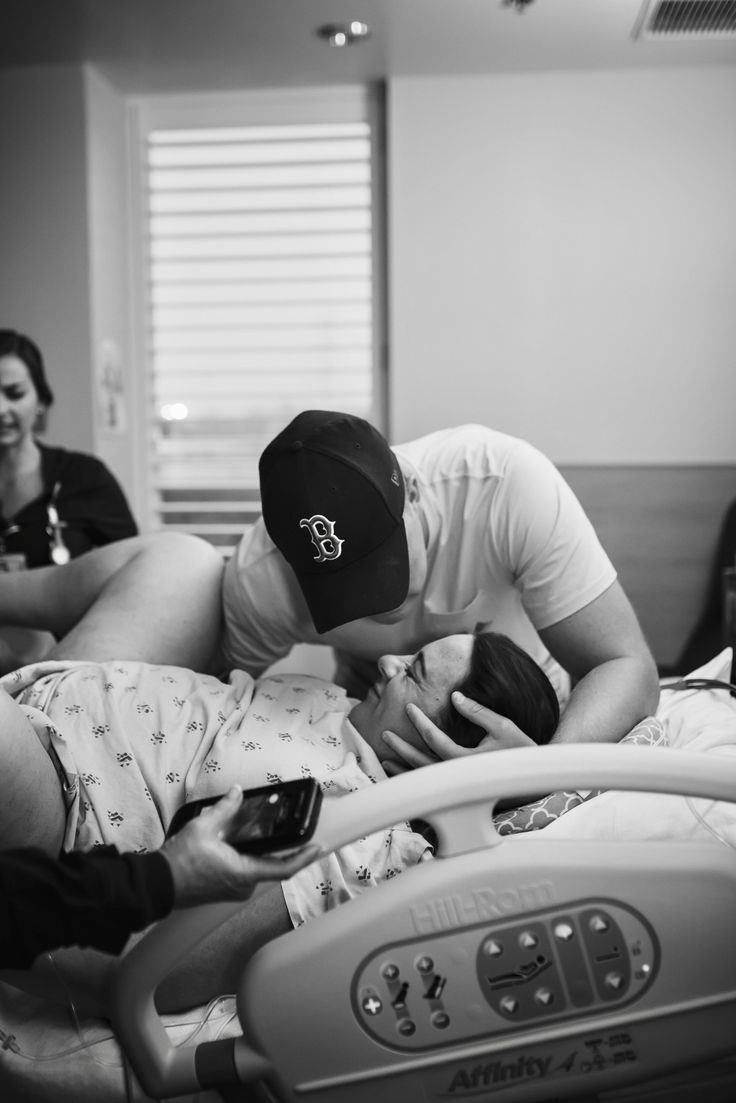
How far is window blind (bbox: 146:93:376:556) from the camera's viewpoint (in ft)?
13.1

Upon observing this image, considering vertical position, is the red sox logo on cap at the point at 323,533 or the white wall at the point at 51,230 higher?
the white wall at the point at 51,230

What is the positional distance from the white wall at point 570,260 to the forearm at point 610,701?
8.20 feet

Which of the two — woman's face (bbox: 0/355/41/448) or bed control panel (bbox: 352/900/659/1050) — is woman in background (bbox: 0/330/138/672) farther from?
bed control panel (bbox: 352/900/659/1050)

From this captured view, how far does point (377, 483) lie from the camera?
1373mm

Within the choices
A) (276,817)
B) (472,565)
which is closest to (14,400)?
(472,565)

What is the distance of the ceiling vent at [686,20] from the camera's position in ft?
10.4

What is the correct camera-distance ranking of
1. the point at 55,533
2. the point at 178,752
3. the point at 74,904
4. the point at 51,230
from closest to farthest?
the point at 74,904, the point at 178,752, the point at 55,533, the point at 51,230

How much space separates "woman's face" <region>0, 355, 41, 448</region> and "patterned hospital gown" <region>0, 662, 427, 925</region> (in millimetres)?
1476

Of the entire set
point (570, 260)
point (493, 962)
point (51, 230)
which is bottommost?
point (493, 962)

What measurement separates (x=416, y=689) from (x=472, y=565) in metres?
0.31

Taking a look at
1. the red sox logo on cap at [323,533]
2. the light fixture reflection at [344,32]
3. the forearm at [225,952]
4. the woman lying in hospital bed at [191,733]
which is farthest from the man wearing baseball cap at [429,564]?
the light fixture reflection at [344,32]

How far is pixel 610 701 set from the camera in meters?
1.35

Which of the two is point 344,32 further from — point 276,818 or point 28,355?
point 276,818

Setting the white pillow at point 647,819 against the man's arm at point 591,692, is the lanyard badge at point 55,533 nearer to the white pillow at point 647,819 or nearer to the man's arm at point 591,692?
the man's arm at point 591,692
